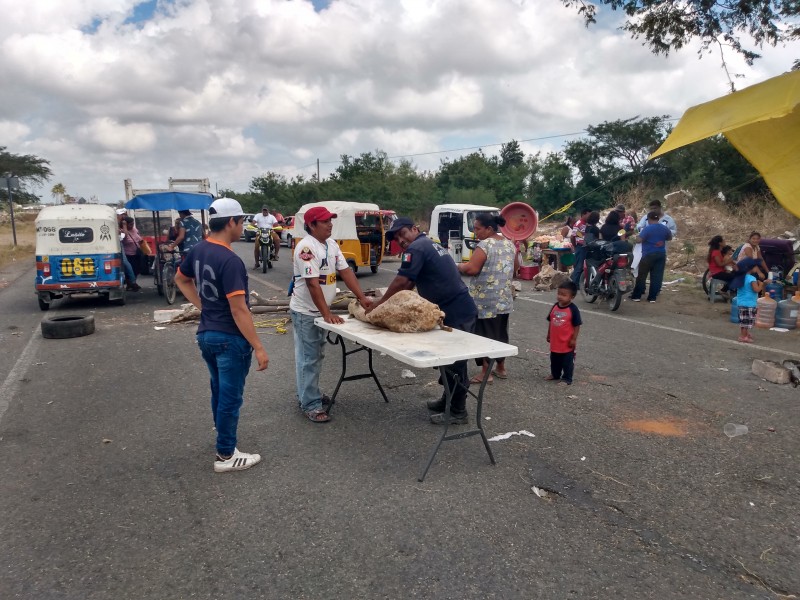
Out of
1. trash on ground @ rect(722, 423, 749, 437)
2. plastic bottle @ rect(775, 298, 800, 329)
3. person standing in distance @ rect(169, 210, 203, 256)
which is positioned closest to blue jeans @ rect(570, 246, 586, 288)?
plastic bottle @ rect(775, 298, 800, 329)

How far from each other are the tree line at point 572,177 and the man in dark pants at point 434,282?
20097mm

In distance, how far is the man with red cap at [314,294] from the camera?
4969 millimetres

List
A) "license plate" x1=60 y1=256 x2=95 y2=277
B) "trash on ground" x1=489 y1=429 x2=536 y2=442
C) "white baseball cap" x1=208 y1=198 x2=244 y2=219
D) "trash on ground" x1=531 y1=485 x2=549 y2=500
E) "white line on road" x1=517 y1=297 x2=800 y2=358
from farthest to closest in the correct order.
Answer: "license plate" x1=60 y1=256 x2=95 y2=277
"white line on road" x1=517 y1=297 x2=800 y2=358
"trash on ground" x1=489 y1=429 x2=536 y2=442
"white baseball cap" x1=208 y1=198 x2=244 y2=219
"trash on ground" x1=531 y1=485 x2=549 y2=500

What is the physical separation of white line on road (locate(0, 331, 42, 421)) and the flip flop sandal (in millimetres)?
2852

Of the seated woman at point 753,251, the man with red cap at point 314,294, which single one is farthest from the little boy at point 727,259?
the man with red cap at point 314,294

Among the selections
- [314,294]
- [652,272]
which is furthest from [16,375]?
[652,272]

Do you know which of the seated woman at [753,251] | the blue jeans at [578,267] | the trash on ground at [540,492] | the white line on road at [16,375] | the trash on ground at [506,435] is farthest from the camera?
the blue jeans at [578,267]

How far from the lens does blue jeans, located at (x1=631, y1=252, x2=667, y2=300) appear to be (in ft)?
37.9

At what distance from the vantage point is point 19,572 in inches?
124

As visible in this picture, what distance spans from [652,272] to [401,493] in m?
9.40

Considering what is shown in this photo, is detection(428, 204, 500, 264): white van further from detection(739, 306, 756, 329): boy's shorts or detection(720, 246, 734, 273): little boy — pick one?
detection(739, 306, 756, 329): boy's shorts

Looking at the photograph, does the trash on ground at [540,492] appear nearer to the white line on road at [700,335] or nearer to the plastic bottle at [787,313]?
the white line on road at [700,335]

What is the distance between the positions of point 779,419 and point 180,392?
5.66 m

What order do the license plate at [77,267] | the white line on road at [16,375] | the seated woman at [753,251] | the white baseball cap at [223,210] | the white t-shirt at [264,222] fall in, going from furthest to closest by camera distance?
the white t-shirt at [264,222], the license plate at [77,267], the seated woman at [753,251], the white line on road at [16,375], the white baseball cap at [223,210]
